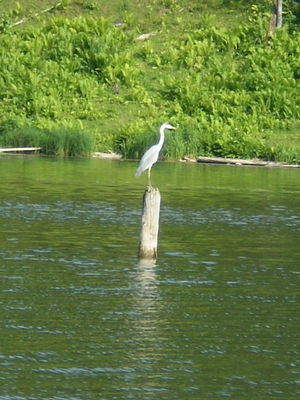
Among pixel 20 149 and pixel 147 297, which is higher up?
pixel 20 149

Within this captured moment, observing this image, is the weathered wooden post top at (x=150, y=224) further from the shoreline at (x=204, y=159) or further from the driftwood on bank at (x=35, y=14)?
the driftwood on bank at (x=35, y=14)

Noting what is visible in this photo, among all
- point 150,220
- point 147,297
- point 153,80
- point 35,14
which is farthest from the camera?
point 35,14

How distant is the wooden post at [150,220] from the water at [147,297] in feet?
1.38

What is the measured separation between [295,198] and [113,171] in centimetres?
859

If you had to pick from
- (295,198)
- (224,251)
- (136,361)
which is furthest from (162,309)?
(295,198)

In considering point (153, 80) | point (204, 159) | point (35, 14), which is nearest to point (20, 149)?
point (204, 159)

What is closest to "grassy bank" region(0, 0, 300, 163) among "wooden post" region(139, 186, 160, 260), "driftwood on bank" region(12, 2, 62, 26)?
"driftwood on bank" region(12, 2, 62, 26)

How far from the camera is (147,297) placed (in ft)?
72.9

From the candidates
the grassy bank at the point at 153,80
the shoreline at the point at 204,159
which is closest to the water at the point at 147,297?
the shoreline at the point at 204,159

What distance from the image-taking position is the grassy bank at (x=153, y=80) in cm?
5044

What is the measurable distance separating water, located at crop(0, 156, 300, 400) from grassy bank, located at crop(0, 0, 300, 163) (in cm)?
1106

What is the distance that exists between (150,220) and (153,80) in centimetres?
3213

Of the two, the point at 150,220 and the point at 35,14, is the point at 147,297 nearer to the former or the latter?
the point at 150,220

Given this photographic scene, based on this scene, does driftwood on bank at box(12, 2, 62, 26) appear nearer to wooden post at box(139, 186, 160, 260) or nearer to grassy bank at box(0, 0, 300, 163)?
grassy bank at box(0, 0, 300, 163)
